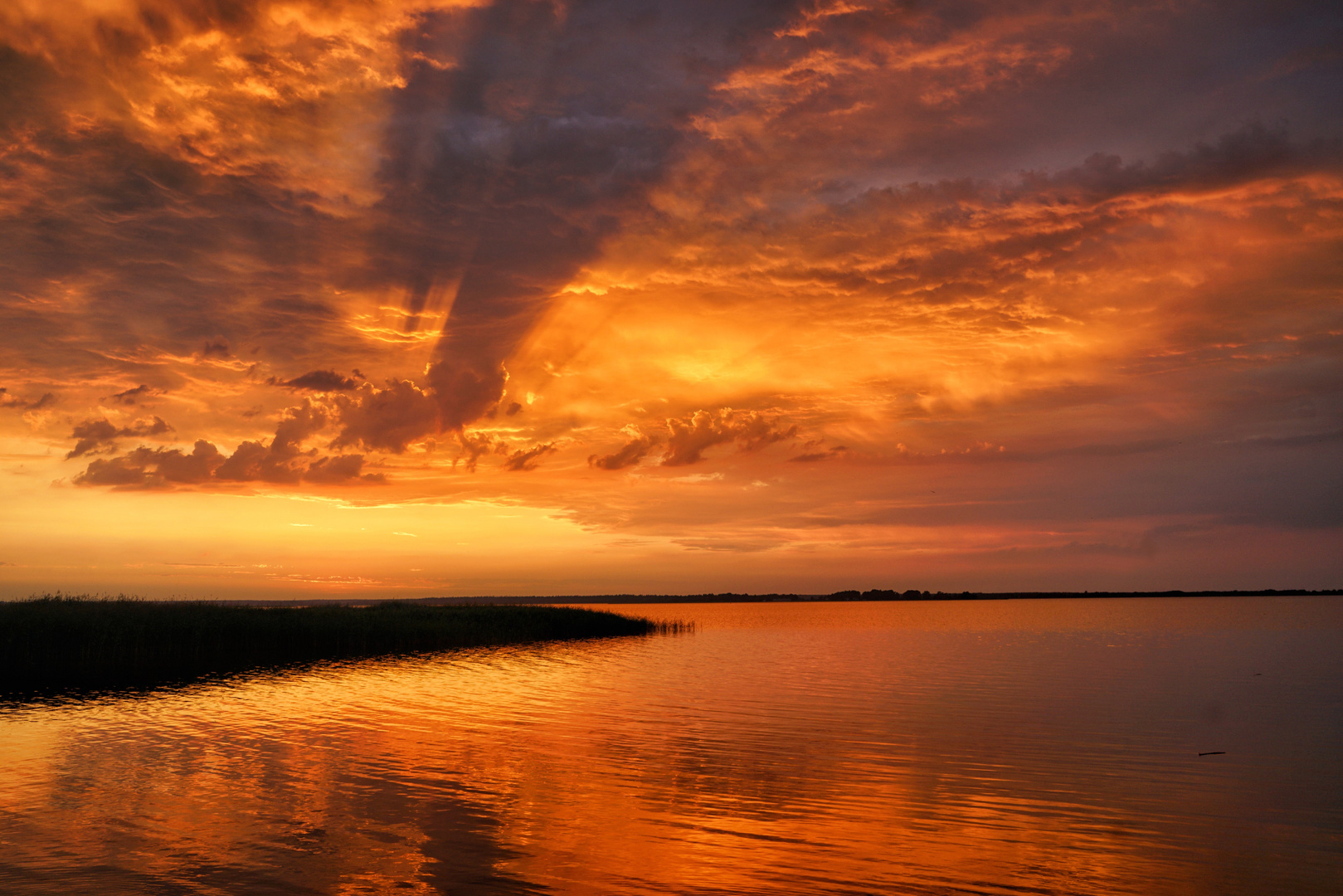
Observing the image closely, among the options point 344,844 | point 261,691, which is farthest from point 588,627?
point 344,844

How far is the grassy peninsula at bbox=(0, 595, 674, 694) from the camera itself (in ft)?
140

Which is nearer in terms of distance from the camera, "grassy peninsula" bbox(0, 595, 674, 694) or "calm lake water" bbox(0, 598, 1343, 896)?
"calm lake water" bbox(0, 598, 1343, 896)

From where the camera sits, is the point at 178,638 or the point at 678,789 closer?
the point at 678,789

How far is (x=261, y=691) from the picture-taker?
37.3 meters

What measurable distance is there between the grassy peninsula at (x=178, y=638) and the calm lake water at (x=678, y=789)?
8216 millimetres

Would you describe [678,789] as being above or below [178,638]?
below

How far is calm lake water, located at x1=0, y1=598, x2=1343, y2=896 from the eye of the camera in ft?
46.8

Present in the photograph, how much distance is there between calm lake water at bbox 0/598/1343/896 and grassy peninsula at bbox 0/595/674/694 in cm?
822

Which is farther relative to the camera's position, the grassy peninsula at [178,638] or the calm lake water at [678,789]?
the grassy peninsula at [178,638]

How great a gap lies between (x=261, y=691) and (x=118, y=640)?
17393mm

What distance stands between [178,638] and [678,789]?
43.5m

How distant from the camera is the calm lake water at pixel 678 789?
46.8 ft

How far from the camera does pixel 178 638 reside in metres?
51.2

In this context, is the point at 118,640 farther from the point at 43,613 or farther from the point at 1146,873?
the point at 1146,873
